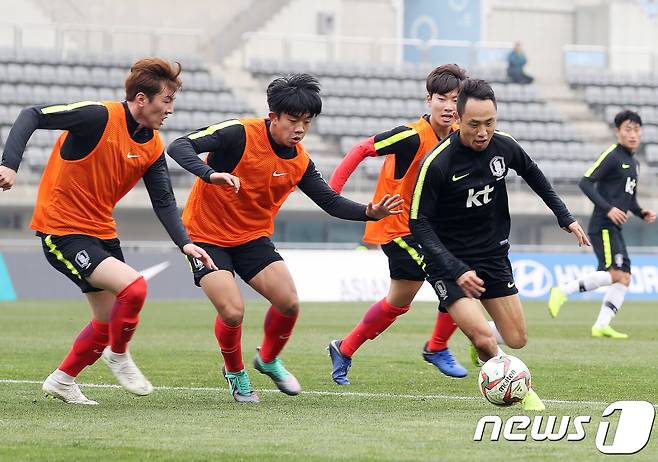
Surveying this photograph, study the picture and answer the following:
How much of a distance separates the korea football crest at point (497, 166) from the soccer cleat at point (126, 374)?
2452 millimetres

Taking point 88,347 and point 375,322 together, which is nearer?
point 88,347

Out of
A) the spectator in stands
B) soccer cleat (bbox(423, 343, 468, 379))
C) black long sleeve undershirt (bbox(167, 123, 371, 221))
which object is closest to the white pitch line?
black long sleeve undershirt (bbox(167, 123, 371, 221))

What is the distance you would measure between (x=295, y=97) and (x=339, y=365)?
2587mm

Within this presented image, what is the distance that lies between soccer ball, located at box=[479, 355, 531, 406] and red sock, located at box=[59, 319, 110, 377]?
232cm

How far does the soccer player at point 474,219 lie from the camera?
7664 millimetres

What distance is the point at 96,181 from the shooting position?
783 cm

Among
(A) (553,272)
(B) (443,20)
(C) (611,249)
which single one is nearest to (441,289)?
(C) (611,249)

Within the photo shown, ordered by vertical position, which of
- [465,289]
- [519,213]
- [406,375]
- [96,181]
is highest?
[96,181]

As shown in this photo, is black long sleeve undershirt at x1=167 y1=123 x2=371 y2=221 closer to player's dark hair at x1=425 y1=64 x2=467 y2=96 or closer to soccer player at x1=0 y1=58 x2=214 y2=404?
soccer player at x1=0 y1=58 x2=214 y2=404

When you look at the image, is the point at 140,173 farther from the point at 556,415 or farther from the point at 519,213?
the point at 519,213

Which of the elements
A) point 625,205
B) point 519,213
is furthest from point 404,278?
point 519,213

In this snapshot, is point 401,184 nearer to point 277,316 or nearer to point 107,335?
point 277,316

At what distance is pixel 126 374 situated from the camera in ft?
25.9

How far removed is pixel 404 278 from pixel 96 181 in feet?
9.54
